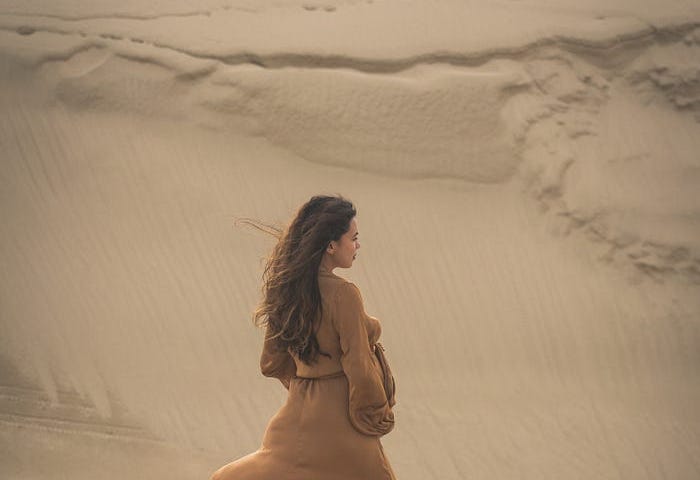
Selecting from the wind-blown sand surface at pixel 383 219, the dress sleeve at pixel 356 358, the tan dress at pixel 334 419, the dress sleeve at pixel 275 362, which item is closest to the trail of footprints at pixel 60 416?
the wind-blown sand surface at pixel 383 219

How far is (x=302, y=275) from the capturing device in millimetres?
4625

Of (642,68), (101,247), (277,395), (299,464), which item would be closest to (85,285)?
(101,247)

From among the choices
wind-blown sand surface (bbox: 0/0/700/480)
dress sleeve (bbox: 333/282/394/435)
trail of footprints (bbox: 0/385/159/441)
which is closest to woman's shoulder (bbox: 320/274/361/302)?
dress sleeve (bbox: 333/282/394/435)

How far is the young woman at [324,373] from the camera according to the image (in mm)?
4551

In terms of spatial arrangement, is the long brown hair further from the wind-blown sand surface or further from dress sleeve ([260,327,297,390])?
the wind-blown sand surface

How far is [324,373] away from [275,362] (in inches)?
12.1

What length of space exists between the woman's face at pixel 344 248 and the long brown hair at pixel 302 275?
20 mm

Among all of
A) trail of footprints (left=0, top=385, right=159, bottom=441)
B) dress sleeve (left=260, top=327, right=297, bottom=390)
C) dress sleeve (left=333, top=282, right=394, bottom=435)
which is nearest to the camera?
dress sleeve (left=333, top=282, right=394, bottom=435)

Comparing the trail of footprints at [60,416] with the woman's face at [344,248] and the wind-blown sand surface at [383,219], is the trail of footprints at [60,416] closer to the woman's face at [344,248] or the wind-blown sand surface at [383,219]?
the wind-blown sand surface at [383,219]

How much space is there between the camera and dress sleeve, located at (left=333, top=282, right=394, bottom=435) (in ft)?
14.8

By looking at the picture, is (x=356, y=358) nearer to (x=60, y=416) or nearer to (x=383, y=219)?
(x=60, y=416)

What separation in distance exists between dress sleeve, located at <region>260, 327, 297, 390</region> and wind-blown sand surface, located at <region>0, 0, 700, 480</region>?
382 cm

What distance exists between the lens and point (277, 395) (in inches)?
375

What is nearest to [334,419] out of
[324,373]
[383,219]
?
[324,373]
